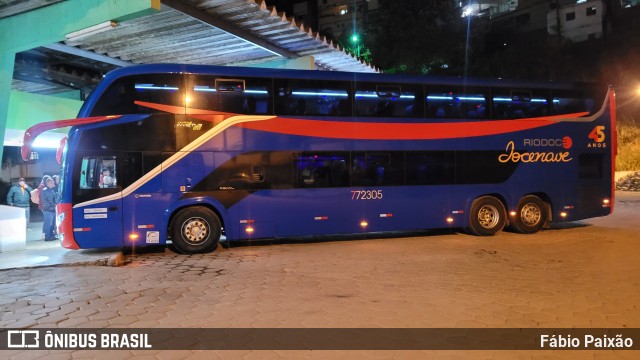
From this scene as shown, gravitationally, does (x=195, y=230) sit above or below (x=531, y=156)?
below

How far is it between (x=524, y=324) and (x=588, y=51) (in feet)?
159

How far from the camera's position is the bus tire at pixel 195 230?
32.2 ft

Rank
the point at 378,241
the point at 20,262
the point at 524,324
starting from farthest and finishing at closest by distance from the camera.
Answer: the point at 378,241
the point at 20,262
the point at 524,324

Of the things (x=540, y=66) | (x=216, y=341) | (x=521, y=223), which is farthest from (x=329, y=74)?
(x=540, y=66)

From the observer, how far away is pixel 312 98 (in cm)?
1054

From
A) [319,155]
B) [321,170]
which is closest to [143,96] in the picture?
[319,155]

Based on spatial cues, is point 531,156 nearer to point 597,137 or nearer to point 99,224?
point 597,137

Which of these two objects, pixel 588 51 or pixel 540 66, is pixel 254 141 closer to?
pixel 540 66

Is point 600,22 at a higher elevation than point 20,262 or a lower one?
higher

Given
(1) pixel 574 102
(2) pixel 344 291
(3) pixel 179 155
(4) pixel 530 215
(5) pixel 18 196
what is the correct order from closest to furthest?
(2) pixel 344 291
(3) pixel 179 155
(4) pixel 530 215
(1) pixel 574 102
(5) pixel 18 196

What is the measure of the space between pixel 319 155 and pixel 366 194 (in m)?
1.55

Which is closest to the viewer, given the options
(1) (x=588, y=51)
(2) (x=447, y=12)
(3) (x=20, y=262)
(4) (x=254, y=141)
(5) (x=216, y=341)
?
(5) (x=216, y=341)

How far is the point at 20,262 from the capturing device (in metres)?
8.80

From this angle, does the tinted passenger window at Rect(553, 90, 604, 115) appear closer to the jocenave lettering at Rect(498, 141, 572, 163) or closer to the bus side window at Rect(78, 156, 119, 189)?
the jocenave lettering at Rect(498, 141, 572, 163)
